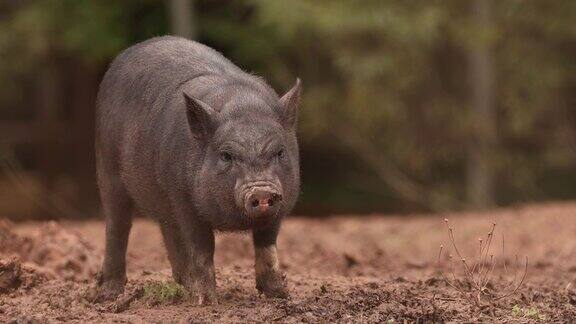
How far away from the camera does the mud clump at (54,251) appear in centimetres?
830

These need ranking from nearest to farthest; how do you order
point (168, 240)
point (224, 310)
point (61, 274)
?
point (224, 310)
point (168, 240)
point (61, 274)

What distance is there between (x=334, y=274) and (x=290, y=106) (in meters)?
2.32

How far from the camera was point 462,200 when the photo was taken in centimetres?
1712

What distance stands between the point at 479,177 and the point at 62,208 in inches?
242

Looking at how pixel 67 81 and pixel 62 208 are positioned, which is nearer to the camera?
pixel 62 208

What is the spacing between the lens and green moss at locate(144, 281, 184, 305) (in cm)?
640

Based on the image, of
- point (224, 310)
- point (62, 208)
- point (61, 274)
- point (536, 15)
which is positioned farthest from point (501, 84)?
point (224, 310)

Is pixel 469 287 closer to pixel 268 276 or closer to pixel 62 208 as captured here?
pixel 268 276

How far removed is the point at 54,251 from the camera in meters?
8.45

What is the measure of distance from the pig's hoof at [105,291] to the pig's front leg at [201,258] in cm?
85

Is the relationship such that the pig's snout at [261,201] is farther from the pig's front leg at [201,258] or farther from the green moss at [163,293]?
the green moss at [163,293]

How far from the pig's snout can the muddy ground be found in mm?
568

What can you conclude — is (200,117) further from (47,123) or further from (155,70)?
(47,123)

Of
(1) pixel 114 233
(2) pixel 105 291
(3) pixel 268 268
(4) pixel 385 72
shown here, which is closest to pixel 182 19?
(4) pixel 385 72
